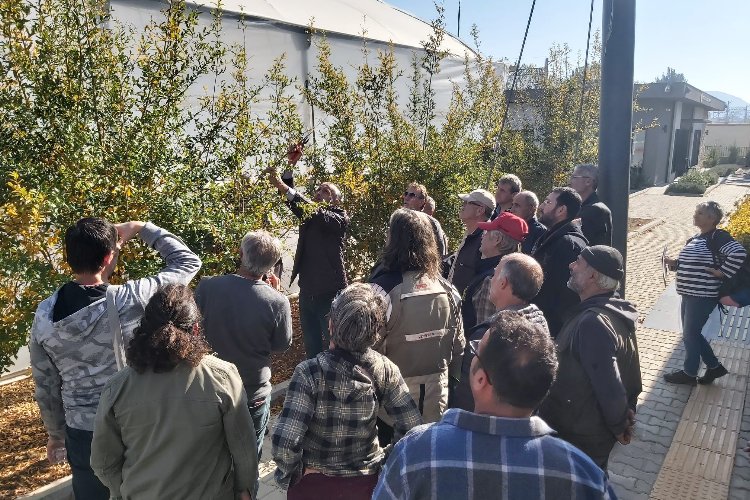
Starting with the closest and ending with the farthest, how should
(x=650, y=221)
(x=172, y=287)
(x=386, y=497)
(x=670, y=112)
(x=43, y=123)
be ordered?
(x=386, y=497)
(x=172, y=287)
(x=43, y=123)
(x=650, y=221)
(x=670, y=112)

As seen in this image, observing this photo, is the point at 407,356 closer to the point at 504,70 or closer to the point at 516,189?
the point at 516,189

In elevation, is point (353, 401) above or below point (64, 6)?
below

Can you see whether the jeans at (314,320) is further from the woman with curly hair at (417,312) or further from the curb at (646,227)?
the curb at (646,227)

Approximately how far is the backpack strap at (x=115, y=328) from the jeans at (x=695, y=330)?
4.91 metres

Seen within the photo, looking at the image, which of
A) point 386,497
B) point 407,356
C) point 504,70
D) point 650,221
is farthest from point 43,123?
point 650,221

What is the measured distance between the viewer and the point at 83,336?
7.91 ft

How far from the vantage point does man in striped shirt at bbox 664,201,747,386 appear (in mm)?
5004

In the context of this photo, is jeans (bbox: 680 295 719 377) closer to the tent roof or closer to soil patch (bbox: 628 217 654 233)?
the tent roof

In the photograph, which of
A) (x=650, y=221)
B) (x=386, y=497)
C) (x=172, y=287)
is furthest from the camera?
(x=650, y=221)

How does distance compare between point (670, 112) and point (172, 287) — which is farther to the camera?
point (670, 112)

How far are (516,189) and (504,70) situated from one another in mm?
7329

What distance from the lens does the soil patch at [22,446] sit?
12.0 ft

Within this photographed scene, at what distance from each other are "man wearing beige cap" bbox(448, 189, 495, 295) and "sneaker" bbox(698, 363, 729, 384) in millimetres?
2931

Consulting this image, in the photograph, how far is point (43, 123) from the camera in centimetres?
341
